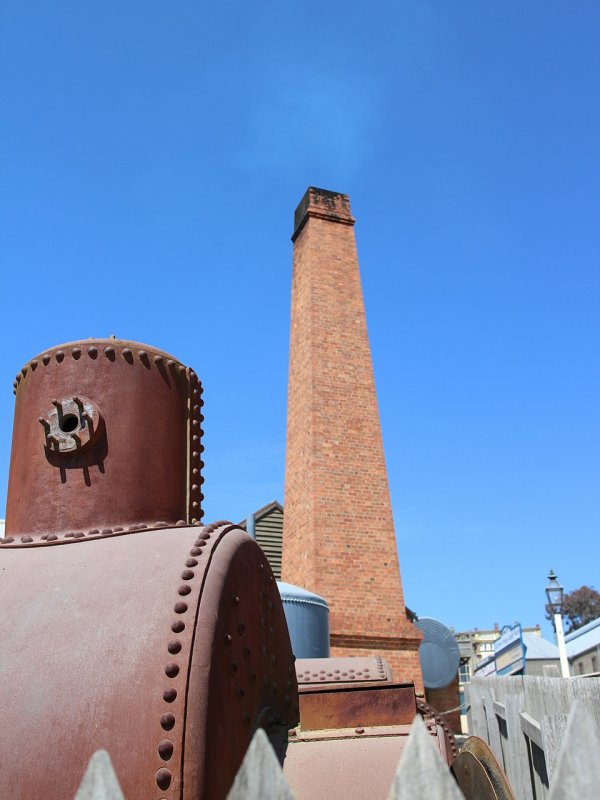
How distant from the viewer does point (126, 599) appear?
2.19 m

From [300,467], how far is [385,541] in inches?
75.4

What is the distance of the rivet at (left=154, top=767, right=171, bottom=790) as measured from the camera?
1.85 meters

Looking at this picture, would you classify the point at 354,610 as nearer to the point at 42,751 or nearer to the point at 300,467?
the point at 300,467

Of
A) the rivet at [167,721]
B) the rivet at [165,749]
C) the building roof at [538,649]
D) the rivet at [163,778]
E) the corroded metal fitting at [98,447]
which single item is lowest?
the building roof at [538,649]

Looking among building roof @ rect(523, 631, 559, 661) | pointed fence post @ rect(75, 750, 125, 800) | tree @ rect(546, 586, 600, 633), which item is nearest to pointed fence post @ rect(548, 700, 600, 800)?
pointed fence post @ rect(75, 750, 125, 800)

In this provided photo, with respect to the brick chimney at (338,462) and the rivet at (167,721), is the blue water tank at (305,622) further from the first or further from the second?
the rivet at (167,721)

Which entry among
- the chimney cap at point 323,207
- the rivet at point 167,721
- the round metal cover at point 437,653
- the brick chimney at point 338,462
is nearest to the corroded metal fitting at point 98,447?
the rivet at point 167,721

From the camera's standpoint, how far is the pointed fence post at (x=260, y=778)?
1.00 metres

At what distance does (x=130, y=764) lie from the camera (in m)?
1.88

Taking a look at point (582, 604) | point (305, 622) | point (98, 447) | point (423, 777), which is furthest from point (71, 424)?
point (582, 604)

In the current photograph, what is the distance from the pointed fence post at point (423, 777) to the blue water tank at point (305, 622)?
6.92m

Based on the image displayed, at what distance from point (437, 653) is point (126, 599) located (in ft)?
50.8

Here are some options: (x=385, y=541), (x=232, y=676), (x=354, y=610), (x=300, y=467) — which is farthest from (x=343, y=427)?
(x=232, y=676)

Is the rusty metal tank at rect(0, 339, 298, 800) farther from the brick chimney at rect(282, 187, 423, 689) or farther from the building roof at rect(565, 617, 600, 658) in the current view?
the building roof at rect(565, 617, 600, 658)
